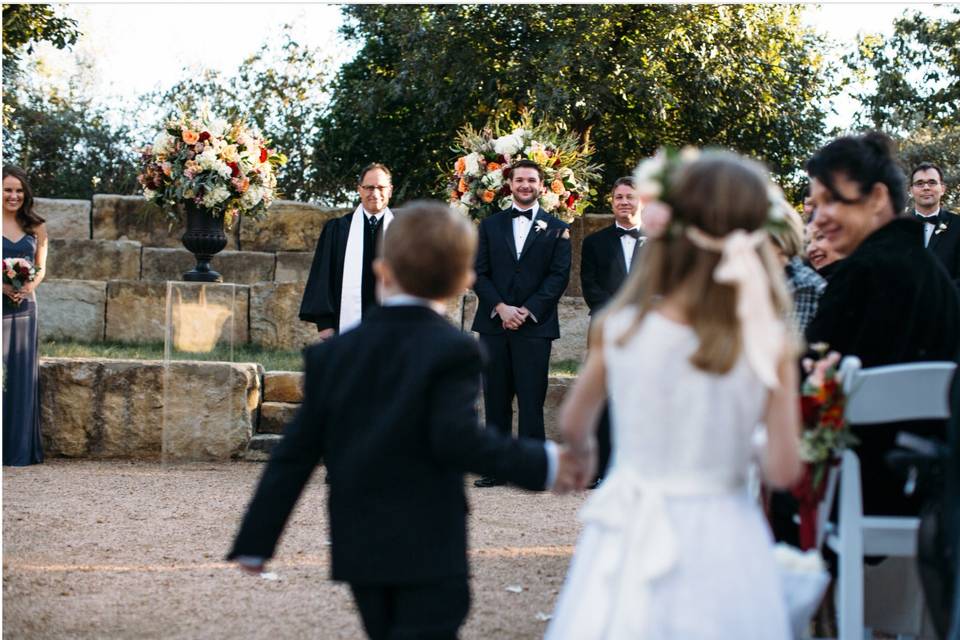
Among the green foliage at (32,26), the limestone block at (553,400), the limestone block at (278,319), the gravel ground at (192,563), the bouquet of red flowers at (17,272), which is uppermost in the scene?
the green foliage at (32,26)

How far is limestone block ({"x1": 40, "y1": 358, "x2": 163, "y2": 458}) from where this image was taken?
26.5 ft

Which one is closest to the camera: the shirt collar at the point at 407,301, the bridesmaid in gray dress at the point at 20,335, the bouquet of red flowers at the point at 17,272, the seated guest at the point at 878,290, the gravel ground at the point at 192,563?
the shirt collar at the point at 407,301

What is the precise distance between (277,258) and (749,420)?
33.7ft

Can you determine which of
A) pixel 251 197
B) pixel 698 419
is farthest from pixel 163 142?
pixel 698 419

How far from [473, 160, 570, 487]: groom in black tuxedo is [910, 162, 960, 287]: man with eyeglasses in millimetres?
2550

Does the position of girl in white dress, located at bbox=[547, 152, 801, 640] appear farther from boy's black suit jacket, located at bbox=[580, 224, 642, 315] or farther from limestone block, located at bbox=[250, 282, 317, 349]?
limestone block, located at bbox=[250, 282, 317, 349]

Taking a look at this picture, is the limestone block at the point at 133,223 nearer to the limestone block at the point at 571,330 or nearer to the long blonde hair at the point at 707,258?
the limestone block at the point at 571,330

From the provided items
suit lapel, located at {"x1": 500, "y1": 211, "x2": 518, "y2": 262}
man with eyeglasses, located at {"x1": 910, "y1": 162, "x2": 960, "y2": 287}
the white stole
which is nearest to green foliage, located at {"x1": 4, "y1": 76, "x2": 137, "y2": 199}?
the white stole

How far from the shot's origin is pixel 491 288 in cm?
733

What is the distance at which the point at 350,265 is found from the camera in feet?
24.6

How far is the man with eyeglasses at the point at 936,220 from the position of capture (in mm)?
7648

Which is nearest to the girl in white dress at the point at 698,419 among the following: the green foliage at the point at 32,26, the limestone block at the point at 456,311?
the limestone block at the point at 456,311

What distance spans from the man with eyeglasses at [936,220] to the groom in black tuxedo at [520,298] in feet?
8.37

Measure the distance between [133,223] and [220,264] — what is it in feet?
3.90
